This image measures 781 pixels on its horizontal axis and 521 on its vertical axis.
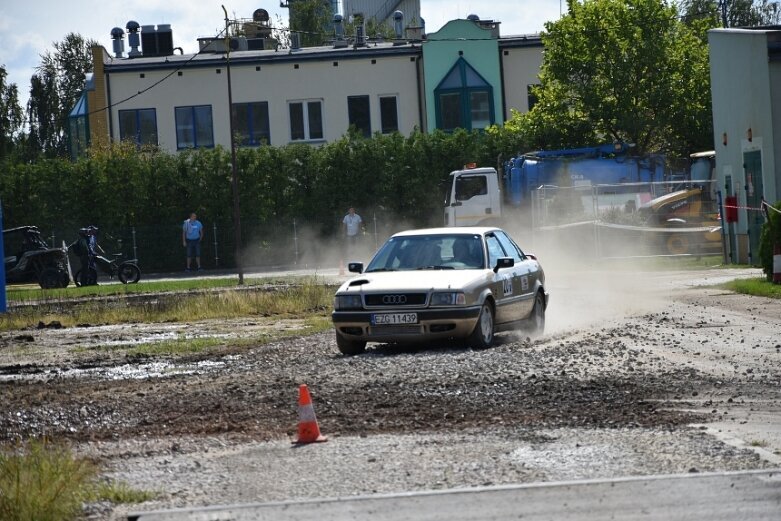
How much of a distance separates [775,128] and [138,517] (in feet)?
83.6

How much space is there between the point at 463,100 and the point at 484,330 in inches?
1667

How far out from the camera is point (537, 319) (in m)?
17.5

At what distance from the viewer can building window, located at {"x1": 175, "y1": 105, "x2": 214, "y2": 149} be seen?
5766 centimetres

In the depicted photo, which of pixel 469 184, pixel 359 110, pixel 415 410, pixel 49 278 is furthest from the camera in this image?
pixel 359 110

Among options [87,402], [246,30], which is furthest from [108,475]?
[246,30]

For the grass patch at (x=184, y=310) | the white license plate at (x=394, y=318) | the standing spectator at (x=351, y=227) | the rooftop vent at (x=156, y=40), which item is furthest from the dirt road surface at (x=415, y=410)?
the rooftop vent at (x=156, y=40)

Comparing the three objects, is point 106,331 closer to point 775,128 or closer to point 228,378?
point 228,378

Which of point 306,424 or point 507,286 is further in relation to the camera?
point 507,286

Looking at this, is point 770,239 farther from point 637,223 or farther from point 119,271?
point 119,271

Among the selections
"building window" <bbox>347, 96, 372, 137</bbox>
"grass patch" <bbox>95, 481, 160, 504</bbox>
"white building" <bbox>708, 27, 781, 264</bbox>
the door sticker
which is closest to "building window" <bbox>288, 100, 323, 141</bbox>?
"building window" <bbox>347, 96, 372, 137</bbox>

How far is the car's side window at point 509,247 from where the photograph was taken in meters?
17.3

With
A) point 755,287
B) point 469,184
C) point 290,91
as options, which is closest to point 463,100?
point 290,91

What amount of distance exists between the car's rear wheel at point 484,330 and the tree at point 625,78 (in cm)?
3262

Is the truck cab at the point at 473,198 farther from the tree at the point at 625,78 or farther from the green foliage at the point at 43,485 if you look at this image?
the green foliage at the point at 43,485
